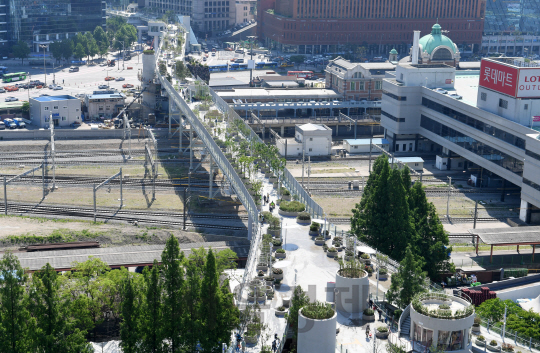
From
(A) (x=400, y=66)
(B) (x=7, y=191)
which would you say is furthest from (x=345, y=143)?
(B) (x=7, y=191)

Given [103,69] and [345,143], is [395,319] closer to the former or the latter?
[345,143]

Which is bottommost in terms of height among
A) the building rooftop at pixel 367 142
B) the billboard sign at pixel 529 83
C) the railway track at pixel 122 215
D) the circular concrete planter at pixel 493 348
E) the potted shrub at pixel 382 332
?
the railway track at pixel 122 215

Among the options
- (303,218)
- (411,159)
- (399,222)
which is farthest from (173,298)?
(411,159)

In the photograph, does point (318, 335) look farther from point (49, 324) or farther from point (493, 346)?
point (49, 324)


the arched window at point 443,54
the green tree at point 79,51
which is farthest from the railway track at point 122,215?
the green tree at point 79,51

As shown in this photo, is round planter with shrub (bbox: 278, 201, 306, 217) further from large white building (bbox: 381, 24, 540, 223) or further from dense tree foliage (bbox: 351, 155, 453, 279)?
large white building (bbox: 381, 24, 540, 223)

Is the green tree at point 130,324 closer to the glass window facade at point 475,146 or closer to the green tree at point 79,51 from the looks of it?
the glass window facade at point 475,146
